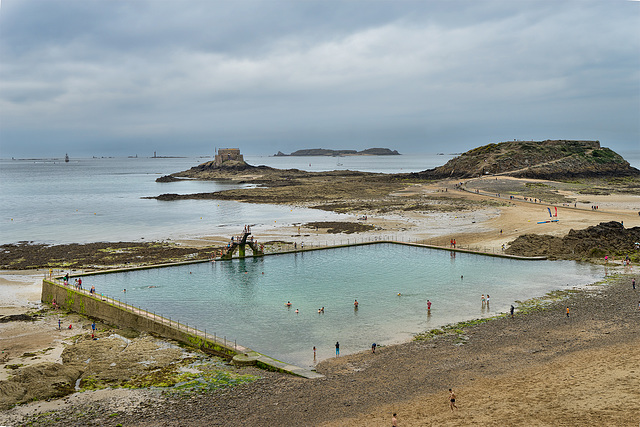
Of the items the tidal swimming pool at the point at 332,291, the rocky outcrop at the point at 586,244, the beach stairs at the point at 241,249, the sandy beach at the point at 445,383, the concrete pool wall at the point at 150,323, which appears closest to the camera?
the sandy beach at the point at 445,383

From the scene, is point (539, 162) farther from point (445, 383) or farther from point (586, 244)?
point (445, 383)

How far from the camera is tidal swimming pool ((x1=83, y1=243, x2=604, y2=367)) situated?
1110 inches

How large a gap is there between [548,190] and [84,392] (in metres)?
98.2

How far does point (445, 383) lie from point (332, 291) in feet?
52.9

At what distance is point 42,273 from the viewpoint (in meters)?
43.9

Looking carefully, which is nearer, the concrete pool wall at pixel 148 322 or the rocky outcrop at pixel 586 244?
the concrete pool wall at pixel 148 322

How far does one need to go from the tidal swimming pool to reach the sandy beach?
8.81ft

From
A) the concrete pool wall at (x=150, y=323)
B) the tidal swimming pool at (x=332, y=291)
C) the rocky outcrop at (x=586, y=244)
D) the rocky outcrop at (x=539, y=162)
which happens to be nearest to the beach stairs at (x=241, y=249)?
the tidal swimming pool at (x=332, y=291)

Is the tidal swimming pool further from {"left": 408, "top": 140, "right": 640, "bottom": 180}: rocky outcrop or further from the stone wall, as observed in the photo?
{"left": 408, "top": 140, "right": 640, "bottom": 180}: rocky outcrop

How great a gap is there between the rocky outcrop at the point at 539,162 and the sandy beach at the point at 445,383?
103151mm

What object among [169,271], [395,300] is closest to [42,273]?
[169,271]

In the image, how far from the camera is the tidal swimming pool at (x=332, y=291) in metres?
28.2

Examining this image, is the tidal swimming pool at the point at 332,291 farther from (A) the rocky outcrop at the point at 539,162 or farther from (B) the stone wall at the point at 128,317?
(A) the rocky outcrop at the point at 539,162

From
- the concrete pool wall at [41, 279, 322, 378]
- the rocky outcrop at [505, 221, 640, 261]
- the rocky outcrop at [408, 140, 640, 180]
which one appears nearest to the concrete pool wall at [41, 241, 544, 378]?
the concrete pool wall at [41, 279, 322, 378]
